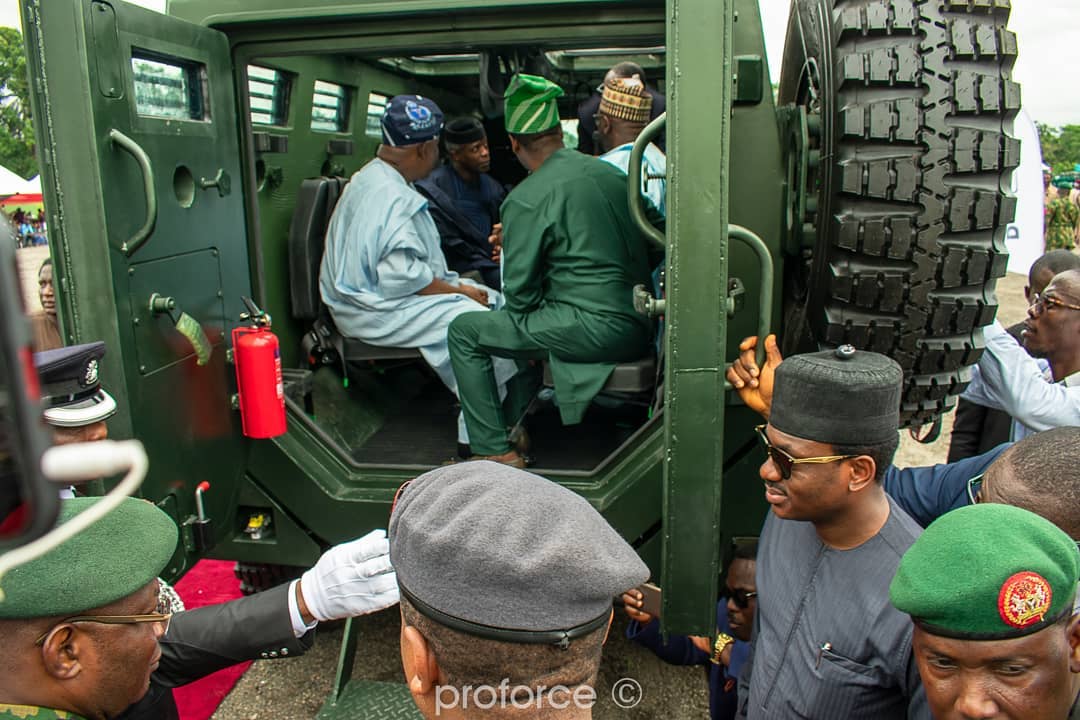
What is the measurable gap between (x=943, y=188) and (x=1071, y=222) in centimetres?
1463

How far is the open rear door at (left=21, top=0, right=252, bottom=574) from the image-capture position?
2287 millimetres

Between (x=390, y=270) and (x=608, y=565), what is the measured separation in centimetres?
303

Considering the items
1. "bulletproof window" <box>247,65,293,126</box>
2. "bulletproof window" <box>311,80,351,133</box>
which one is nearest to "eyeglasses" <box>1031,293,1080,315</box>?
"bulletproof window" <box>247,65,293,126</box>

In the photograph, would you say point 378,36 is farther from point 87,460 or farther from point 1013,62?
point 87,460

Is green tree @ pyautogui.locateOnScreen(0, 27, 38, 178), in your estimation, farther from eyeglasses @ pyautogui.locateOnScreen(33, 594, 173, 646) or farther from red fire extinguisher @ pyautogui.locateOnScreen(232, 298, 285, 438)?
eyeglasses @ pyautogui.locateOnScreen(33, 594, 173, 646)

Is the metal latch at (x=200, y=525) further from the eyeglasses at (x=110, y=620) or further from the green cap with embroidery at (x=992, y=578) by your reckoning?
the green cap with embroidery at (x=992, y=578)

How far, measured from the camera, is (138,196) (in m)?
2.51

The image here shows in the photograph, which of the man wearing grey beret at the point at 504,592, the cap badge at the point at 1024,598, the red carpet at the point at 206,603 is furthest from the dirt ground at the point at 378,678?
the man wearing grey beret at the point at 504,592

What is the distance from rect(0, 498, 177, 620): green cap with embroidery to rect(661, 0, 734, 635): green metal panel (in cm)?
127

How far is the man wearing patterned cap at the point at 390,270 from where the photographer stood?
395 centimetres

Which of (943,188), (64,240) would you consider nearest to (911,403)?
(943,188)

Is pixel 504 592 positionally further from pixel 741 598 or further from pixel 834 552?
pixel 741 598

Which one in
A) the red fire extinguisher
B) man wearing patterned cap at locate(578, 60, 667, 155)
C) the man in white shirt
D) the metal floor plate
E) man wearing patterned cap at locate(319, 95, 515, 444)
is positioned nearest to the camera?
the man in white shirt

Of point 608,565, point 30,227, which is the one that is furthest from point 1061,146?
point 608,565
